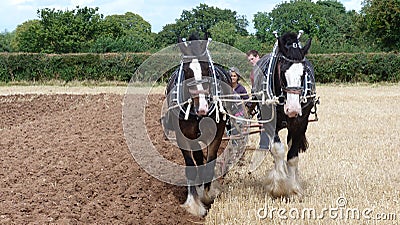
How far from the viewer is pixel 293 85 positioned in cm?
551

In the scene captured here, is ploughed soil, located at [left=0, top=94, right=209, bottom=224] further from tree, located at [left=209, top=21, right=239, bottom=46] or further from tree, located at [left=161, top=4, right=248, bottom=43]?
tree, located at [left=161, top=4, right=248, bottom=43]

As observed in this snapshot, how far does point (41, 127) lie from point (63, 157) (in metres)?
3.45

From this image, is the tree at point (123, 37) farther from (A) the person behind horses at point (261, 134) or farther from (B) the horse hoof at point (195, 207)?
(B) the horse hoof at point (195, 207)

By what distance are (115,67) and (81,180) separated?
63.5 ft

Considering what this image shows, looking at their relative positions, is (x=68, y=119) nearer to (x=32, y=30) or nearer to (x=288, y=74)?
(x=288, y=74)

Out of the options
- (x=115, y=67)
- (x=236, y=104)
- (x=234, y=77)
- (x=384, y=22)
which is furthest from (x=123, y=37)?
(x=236, y=104)

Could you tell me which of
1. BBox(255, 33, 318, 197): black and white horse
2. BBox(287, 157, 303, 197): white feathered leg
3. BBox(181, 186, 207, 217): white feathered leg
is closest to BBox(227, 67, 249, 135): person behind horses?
BBox(255, 33, 318, 197): black and white horse

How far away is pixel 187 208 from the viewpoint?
5.84m

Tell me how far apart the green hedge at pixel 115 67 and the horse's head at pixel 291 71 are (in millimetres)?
19719

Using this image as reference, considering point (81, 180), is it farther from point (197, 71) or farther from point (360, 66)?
point (360, 66)

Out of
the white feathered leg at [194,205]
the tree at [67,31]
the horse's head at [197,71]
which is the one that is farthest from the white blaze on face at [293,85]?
the tree at [67,31]

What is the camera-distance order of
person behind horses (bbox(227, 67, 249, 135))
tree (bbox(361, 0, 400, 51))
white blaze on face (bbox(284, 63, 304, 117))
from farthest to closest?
tree (bbox(361, 0, 400, 51)) → person behind horses (bbox(227, 67, 249, 135)) → white blaze on face (bbox(284, 63, 304, 117))

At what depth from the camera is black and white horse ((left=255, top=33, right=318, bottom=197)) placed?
5.54 m

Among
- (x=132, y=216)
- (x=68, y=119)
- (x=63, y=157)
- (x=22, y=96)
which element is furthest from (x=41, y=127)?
(x=22, y=96)
